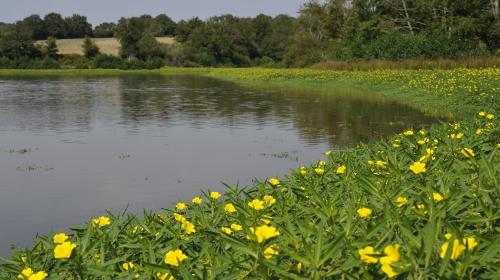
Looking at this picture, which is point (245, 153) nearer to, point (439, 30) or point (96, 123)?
point (96, 123)

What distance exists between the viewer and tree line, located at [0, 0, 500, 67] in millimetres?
37219

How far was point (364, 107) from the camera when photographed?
1956cm

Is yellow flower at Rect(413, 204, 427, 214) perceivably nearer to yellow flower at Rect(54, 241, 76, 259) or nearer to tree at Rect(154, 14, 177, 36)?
yellow flower at Rect(54, 241, 76, 259)

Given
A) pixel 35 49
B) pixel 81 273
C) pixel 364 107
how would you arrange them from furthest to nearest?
pixel 35 49, pixel 364 107, pixel 81 273

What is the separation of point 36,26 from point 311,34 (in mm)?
79205

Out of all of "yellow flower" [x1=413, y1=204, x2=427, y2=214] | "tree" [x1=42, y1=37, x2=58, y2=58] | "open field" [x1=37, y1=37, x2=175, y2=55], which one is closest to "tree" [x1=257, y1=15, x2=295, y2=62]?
"open field" [x1=37, y1=37, x2=175, y2=55]

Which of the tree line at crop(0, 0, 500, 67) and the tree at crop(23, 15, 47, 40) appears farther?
the tree at crop(23, 15, 47, 40)

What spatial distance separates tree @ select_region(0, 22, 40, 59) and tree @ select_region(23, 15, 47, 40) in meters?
31.8

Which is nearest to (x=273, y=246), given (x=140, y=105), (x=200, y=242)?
(x=200, y=242)

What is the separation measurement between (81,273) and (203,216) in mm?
1048

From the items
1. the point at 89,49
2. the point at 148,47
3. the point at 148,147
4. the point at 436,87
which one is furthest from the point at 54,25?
the point at 148,147

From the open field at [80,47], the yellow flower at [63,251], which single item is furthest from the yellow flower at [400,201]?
the open field at [80,47]

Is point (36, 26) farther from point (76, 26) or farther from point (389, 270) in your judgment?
point (389, 270)

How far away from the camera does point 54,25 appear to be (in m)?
120
